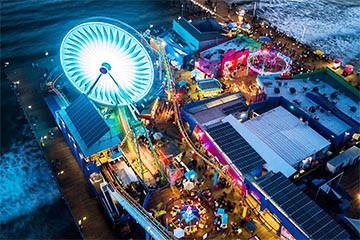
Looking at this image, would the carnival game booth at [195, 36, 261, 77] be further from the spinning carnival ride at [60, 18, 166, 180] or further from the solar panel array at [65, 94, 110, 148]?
the solar panel array at [65, 94, 110, 148]

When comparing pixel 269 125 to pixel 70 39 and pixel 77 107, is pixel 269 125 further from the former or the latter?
pixel 70 39

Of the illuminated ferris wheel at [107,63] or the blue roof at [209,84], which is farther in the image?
→ the blue roof at [209,84]

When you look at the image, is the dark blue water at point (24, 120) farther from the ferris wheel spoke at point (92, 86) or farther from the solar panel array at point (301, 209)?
the solar panel array at point (301, 209)

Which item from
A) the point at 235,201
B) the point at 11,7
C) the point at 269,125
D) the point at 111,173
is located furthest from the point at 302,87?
the point at 11,7

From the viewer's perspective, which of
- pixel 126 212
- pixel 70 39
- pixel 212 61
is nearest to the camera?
pixel 126 212

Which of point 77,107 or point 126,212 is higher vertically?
point 77,107

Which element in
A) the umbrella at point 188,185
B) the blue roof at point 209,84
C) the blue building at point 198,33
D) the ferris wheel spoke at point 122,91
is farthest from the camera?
the blue building at point 198,33

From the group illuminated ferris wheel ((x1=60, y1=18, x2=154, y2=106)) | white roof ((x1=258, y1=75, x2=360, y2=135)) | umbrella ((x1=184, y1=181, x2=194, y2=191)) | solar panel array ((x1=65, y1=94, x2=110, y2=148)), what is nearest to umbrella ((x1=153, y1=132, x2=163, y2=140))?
illuminated ferris wheel ((x1=60, y1=18, x2=154, y2=106))

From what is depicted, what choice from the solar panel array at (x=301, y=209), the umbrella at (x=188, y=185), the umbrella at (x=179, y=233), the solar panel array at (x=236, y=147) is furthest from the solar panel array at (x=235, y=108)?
the umbrella at (x=179, y=233)
